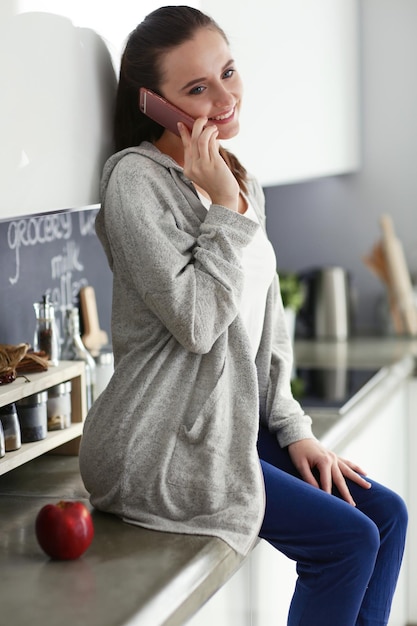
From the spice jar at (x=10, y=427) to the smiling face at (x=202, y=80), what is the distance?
1.76 feet

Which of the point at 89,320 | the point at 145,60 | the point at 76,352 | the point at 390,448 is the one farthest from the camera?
the point at 390,448

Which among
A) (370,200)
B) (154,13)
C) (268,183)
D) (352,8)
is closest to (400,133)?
(370,200)

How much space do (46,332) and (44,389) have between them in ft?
0.52

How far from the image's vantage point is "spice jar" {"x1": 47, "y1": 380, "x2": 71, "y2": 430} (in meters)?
1.78

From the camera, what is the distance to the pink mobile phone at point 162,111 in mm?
1494

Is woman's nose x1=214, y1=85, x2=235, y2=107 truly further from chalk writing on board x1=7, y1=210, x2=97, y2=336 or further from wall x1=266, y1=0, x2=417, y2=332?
wall x1=266, y1=0, x2=417, y2=332

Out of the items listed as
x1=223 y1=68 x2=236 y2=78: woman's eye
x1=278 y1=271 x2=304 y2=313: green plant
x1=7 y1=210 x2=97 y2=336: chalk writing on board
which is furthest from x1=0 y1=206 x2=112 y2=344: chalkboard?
x1=278 y1=271 x2=304 y2=313: green plant

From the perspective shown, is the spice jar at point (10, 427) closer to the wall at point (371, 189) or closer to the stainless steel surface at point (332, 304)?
the stainless steel surface at point (332, 304)

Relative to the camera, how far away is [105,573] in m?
1.30

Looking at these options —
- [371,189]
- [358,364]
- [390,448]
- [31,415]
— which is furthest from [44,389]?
[371,189]

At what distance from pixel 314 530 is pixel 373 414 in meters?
0.99

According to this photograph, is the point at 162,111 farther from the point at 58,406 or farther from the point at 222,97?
the point at 58,406

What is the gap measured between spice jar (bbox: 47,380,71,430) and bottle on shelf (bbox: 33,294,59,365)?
50 millimetres

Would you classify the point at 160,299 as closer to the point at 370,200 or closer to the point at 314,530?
the point at 314,530
